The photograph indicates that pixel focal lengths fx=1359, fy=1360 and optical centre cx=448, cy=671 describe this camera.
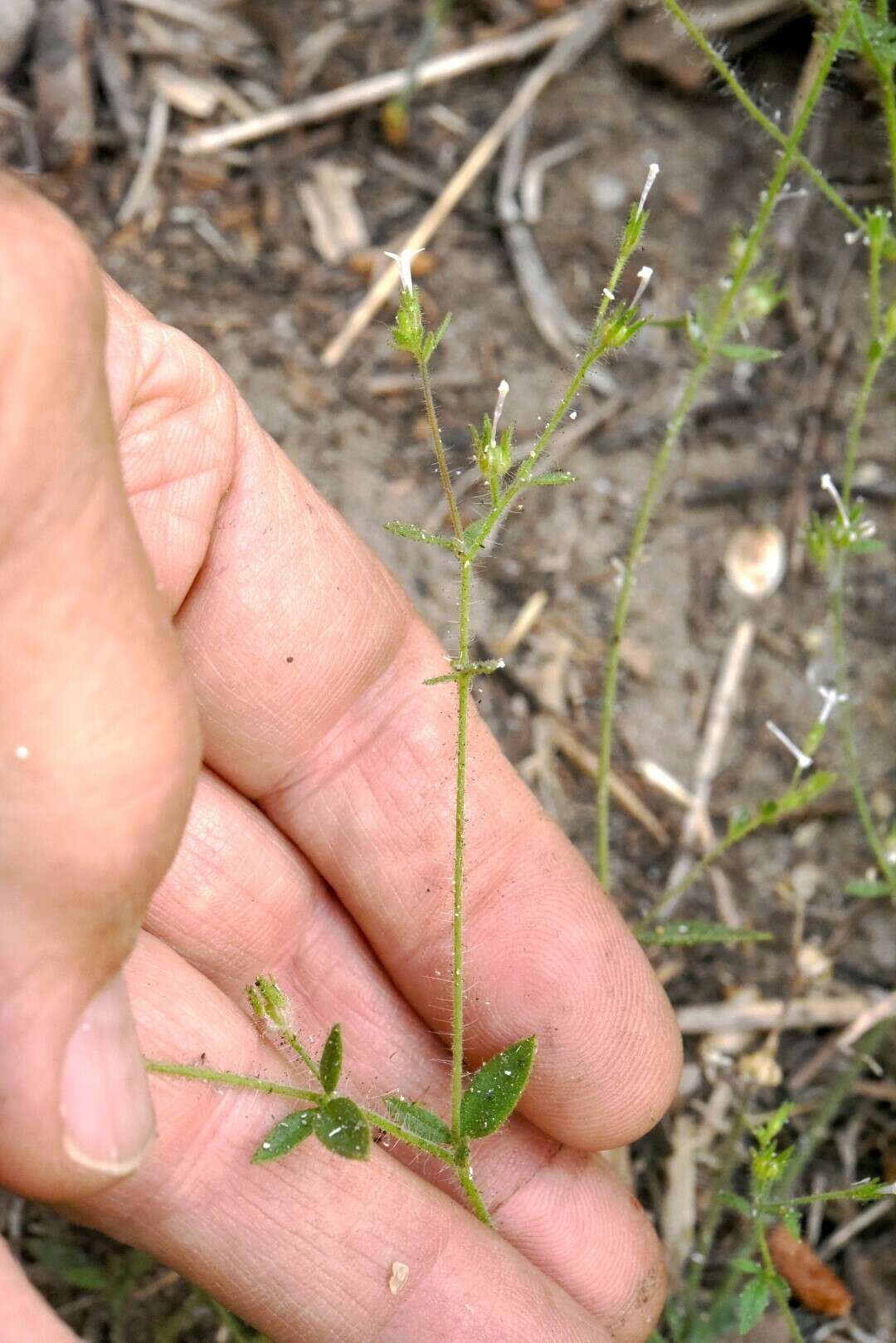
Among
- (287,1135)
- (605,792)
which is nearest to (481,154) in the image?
(605,792)

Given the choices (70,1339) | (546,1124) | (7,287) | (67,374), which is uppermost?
(7,287)

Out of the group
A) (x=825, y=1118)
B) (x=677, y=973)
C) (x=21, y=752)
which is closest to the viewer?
(x=21, y=752)

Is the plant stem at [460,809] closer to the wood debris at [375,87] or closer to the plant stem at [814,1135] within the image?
the plant stem at [814,1135]

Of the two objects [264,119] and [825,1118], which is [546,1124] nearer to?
[825,1118]

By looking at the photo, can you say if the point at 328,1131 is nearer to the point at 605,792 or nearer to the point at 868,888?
the point at 605,792

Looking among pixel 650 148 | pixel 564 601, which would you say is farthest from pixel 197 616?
pixel 650 148

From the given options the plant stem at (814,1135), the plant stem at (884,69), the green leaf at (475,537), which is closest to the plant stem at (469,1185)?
the plant stem at (814,1135)
